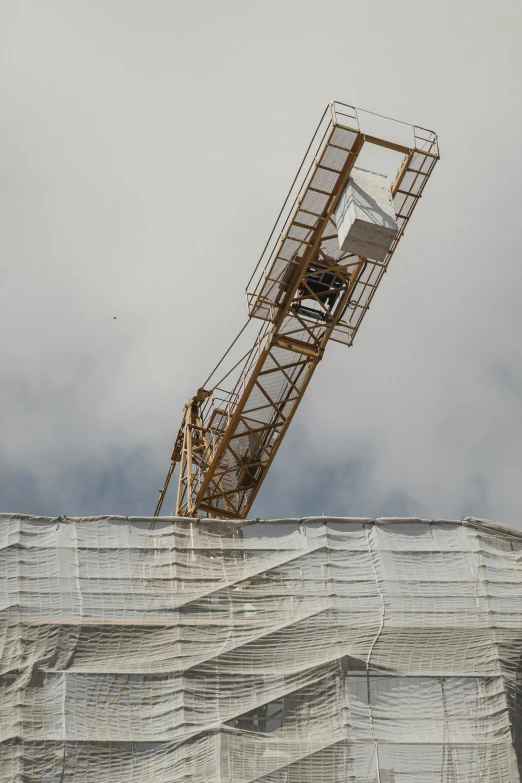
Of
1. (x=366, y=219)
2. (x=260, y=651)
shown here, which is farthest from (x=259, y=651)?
(x=366, y=219)

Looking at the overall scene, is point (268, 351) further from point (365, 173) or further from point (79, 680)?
point (79, 680)

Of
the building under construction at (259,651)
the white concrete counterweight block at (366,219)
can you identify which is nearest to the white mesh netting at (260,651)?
the building under construction at (259,651)

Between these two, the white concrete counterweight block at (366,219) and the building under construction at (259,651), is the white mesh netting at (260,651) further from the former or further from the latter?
the white concrete counterweight block at (366,219)

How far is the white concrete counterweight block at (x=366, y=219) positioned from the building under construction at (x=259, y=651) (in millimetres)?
7590

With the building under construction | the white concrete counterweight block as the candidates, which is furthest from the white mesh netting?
the white concrete counterweight block

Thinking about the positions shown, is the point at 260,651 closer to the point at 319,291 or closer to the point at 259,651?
the point at 259,651

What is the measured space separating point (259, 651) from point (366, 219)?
11537 mm

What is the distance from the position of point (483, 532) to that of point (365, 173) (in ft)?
33.9

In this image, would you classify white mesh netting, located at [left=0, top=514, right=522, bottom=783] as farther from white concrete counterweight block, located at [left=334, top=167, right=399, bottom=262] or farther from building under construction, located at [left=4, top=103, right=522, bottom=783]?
white concrete counterweight block, located at [left=334, top=167, right=399, bottom=262]

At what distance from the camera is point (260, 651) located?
26562 millimetres

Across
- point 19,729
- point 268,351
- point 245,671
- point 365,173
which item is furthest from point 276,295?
point 19,729

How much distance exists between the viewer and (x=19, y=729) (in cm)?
2466

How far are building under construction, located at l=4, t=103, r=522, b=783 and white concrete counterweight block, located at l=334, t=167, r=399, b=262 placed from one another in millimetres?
7590

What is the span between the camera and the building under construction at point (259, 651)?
82.0 feet
